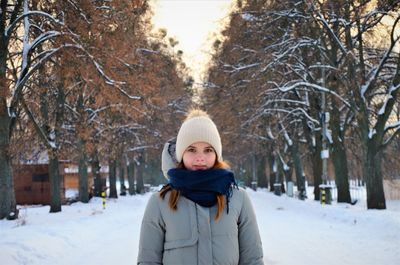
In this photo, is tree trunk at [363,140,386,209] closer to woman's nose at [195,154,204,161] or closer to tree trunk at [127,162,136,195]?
woman's nose at [195,154,204,161]

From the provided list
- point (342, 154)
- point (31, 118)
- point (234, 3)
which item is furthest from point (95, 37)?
point (342, 154)

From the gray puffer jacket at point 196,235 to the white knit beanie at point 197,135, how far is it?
340mm

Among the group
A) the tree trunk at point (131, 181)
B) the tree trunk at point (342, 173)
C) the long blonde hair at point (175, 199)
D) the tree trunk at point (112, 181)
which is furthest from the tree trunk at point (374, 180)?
the tree trunk at point (131, 181)

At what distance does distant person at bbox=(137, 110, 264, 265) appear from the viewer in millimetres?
2916

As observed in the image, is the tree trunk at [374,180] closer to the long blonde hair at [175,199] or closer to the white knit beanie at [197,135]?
the white knit beanie at [197,135]

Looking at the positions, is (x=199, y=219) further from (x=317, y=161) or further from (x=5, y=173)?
(x=317, y=161)

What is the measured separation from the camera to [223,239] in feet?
9.66

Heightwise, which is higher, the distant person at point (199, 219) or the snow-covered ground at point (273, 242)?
the distant person at point (199, 219)

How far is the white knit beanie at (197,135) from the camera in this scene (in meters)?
3.18

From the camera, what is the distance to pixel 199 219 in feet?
9.63

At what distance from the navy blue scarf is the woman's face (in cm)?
12

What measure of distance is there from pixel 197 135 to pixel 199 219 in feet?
1.88

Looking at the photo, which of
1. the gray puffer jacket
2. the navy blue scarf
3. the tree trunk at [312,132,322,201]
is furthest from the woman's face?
the tree trunk at [312,132,322,201]

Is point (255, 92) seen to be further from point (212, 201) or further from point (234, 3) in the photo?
point (212, 201)
